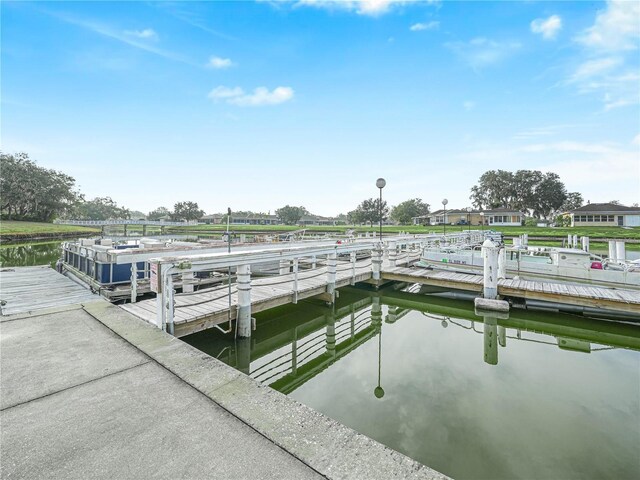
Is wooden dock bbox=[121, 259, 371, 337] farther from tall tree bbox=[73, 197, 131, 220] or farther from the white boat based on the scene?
tall tree bbox=[73, 197, 131, 220]

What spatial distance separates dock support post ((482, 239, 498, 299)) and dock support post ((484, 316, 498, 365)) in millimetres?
1049

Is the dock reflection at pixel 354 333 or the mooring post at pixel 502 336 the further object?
the mooring post at pixel 502 336

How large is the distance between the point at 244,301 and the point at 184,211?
3940 inches

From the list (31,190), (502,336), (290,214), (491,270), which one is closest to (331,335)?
(502,336)

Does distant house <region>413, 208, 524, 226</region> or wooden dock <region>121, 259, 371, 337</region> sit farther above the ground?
distant house <region>413, 208, 524, 226</region>

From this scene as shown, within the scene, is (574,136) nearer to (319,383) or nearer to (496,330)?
(496,330)

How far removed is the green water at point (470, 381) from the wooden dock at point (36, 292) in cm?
401

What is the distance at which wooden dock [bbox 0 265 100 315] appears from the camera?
708cm

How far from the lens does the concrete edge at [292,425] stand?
2020 millimetres

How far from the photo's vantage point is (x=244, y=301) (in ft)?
21.4

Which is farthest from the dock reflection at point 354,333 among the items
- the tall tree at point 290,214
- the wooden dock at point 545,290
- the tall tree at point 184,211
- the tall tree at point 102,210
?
the tall tree at point 102,210

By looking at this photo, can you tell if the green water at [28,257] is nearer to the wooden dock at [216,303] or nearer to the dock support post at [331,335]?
the wooden dock at [216,303]

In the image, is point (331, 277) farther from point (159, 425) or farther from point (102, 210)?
point (102, 210)

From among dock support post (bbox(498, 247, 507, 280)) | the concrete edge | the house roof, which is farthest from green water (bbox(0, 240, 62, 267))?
the house roof
